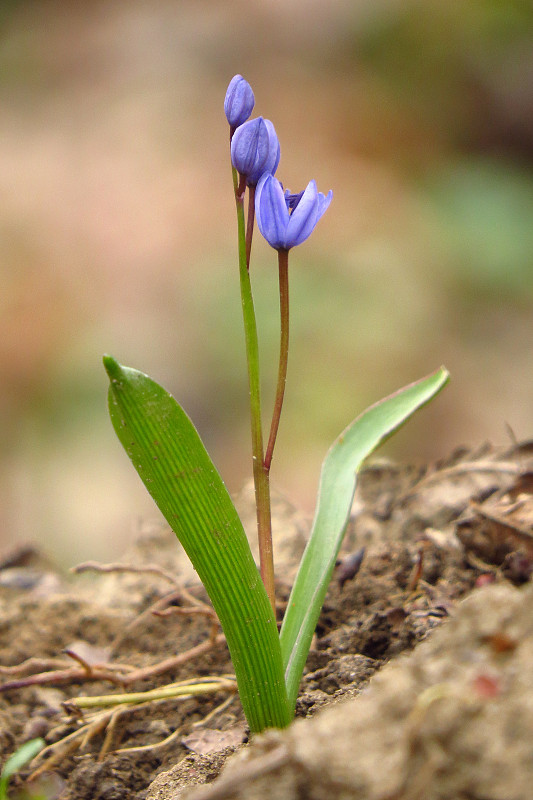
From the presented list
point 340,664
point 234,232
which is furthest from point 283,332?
point 234,232

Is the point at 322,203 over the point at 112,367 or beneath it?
over

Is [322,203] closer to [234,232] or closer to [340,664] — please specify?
[340,664]

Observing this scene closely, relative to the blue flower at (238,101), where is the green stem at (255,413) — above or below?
below

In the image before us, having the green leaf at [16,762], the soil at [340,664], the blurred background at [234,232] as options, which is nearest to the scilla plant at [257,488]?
the soil at [340,664]

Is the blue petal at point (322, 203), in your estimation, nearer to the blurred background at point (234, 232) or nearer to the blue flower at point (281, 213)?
the blue flower at point (281, 213)

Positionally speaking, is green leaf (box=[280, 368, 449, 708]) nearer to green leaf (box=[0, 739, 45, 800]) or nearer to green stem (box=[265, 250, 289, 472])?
green stem (box=[265, 250, 289, 472])

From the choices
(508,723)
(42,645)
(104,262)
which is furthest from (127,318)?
(508,723)
